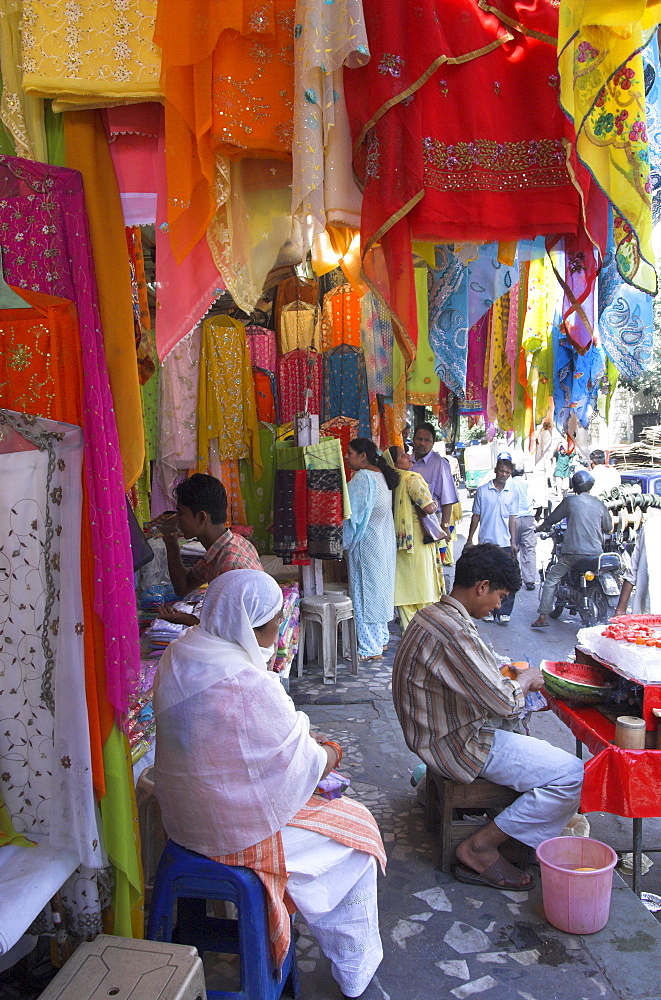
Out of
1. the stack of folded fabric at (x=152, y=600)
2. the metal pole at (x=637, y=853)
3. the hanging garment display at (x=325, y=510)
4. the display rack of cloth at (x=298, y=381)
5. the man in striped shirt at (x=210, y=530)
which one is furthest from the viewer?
the display rack of cloth at (x=298, y=381)

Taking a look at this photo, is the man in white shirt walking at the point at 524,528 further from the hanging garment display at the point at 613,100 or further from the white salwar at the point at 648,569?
the hanging garment display at the point at 613,100

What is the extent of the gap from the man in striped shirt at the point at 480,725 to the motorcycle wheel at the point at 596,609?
16.1 feet

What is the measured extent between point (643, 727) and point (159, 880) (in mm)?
1796

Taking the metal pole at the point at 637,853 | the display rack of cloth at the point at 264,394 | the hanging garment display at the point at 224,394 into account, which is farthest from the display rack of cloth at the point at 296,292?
the metal pole at the point at 637,853

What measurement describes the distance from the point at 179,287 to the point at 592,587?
6582 mm

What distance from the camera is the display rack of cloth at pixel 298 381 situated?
6043mm

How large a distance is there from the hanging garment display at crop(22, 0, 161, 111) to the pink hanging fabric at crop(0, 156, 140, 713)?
21 cm

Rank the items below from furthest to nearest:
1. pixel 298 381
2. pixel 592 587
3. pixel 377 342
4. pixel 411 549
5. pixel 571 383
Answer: pixel 592 587 → pixel 411 549 → pixel 298 381 → pixel 571 383 → pixel 377 342

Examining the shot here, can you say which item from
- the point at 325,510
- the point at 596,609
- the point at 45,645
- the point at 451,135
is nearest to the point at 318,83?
the point at 451,135

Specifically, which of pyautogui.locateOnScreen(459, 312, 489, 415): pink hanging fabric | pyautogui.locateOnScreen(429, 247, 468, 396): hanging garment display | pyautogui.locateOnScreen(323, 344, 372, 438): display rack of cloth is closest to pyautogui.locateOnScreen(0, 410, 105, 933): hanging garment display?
pyautogui.locateOnScreen(429, 247, 468, 396): hanging garment display

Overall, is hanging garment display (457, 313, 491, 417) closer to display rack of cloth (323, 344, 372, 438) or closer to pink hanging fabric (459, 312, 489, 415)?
pink hanging fabric (459, 312, 489, 415)

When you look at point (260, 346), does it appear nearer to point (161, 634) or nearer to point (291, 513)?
point (291, 513)

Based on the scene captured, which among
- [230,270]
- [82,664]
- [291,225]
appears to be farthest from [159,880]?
[291,225]

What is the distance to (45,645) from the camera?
6.71ft
